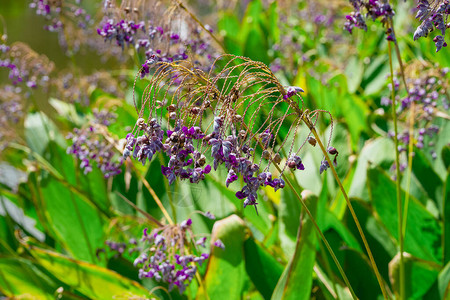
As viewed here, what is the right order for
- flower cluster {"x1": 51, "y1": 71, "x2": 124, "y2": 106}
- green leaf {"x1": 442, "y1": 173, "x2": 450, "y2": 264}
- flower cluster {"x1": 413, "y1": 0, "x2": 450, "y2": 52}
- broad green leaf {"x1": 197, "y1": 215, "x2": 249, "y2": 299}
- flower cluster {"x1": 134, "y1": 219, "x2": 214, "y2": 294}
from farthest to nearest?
flower cluster {"x1": 51, "y1": 71, "x2": 124, "y2": 106} < green leaf {"x1": 442, "y1": 173, "x2": 450, "y2": 264} < broad green leaf {"x1": 197, "y1": 215, "x2": 249, "y2": 299} < flower cluster {"x1": 134, "y1": 219, "x2": 214, "y2": 294} < flower cluster {"x1": 413, "y1": 0, "x2": 450, "y2": 52}

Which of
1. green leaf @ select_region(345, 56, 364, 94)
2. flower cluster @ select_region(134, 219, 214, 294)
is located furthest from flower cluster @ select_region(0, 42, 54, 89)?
green leaf @ select_region(345, 56, 364, 94)

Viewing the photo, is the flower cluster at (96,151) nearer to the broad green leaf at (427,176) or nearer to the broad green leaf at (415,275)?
the broad green leaf at (415,275)

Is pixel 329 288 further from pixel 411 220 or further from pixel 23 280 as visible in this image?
pixel 23 280

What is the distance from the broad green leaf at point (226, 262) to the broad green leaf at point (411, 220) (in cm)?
55

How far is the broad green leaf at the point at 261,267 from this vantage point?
5.19ft

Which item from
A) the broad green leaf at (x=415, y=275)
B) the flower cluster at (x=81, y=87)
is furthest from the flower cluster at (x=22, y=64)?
the broad green leaf at (x=415, y=275)

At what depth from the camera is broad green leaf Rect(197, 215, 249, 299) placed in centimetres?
148

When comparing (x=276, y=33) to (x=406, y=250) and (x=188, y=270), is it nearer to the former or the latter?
(x=406, y=250)

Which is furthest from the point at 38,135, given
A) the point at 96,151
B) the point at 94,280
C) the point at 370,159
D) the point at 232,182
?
the point at 232,182

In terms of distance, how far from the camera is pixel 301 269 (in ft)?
4.45

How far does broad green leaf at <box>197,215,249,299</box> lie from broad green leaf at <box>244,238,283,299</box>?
63mm

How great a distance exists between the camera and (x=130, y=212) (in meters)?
2.35

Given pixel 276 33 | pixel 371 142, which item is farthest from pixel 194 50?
pixel 276 33

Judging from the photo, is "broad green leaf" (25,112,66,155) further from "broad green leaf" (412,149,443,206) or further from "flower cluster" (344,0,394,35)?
"flower cluster" (344,0,394,35)
